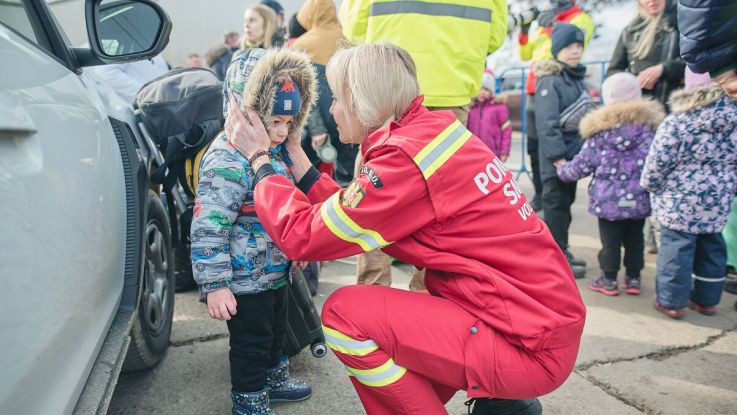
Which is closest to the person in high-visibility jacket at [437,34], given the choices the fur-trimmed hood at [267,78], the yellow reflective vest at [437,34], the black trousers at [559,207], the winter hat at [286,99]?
the yellow reflective vest at [437,34]

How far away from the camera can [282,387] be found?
2371mm

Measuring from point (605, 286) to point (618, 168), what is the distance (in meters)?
0.81

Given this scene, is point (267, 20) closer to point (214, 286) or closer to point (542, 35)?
point (542, 35)

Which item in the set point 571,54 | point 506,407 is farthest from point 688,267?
point 506,407

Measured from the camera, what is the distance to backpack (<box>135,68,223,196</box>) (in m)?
2.68

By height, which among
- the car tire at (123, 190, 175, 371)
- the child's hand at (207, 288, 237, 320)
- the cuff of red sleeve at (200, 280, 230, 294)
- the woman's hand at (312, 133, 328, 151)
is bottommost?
the car tire at (123, 190, 175, 371)

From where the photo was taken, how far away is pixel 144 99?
2750mm

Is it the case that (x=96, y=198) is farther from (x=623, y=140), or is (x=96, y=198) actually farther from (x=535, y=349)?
(x=623, y=140)

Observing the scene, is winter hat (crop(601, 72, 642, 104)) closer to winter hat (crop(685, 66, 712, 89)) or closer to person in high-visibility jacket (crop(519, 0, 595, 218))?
winter hat (crop(685, 66, 712, 89))

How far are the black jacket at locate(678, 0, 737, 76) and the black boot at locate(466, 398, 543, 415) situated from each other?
1753mm

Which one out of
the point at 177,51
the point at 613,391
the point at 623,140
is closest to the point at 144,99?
the point at 613,391

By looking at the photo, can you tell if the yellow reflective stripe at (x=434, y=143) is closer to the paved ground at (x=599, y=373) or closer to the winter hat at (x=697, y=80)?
the paved ground at (x=599, y=373)

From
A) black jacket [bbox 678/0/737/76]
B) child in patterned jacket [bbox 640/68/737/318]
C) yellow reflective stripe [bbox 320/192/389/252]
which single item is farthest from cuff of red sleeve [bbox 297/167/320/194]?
child in patterned jacket [bbox 640/68/737/318]

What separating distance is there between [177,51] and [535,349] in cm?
1386
